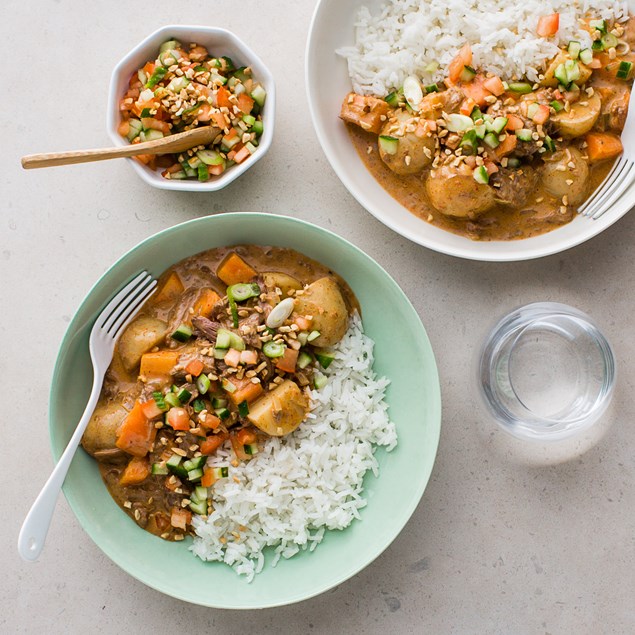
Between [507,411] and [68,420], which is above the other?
[68,420]

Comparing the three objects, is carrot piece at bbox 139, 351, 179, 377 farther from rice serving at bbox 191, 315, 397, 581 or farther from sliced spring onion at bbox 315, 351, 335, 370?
sliced spring onion at bbox 315, 351, 335, 370

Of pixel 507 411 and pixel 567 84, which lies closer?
pixel 567 84

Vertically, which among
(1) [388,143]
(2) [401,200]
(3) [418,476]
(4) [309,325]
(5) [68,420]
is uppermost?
(1) [388,143]

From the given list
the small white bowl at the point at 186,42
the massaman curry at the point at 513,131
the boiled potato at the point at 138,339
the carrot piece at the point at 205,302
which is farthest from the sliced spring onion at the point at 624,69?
the boiled potato at the point at 138,339

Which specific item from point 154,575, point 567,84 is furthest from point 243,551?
point 567,84

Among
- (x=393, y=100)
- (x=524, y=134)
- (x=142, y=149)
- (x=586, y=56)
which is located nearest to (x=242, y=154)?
(x=142, y=149)

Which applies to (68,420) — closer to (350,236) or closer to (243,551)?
(243,551)
